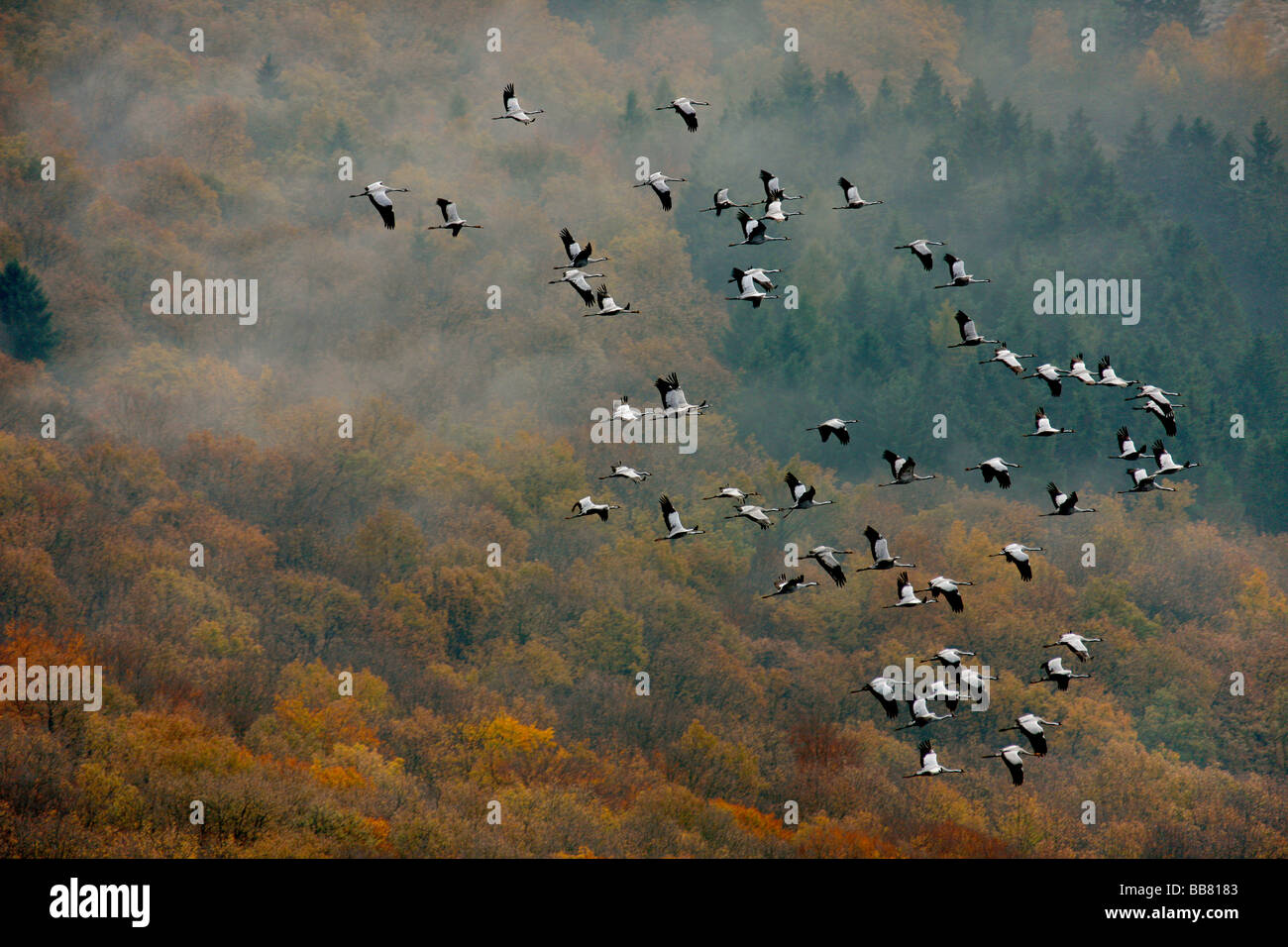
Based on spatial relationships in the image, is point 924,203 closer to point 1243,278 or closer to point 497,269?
point 1243,278

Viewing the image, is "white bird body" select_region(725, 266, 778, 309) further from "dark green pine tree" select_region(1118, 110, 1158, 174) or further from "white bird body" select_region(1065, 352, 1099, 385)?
"dark green pine tree" select_region(1118, 110, 1158, 174)

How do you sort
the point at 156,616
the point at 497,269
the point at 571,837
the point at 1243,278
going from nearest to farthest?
the point at 571,837
the point at 156,616
the point at 497,269
the point at 1243,278

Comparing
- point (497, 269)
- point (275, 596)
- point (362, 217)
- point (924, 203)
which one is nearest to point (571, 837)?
point (275, 596)

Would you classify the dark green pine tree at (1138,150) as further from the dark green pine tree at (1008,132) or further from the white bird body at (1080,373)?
the white bird body at (1080,373)

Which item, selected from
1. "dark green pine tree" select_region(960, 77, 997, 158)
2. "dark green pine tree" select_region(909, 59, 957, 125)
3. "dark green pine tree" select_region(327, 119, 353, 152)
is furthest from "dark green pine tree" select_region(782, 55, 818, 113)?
"dark green pine tree" select_region(327, 119, 353, 152)

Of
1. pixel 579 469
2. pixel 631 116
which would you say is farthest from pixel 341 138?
pixel 579 469

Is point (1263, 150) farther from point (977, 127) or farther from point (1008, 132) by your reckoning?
point (977, 127)
